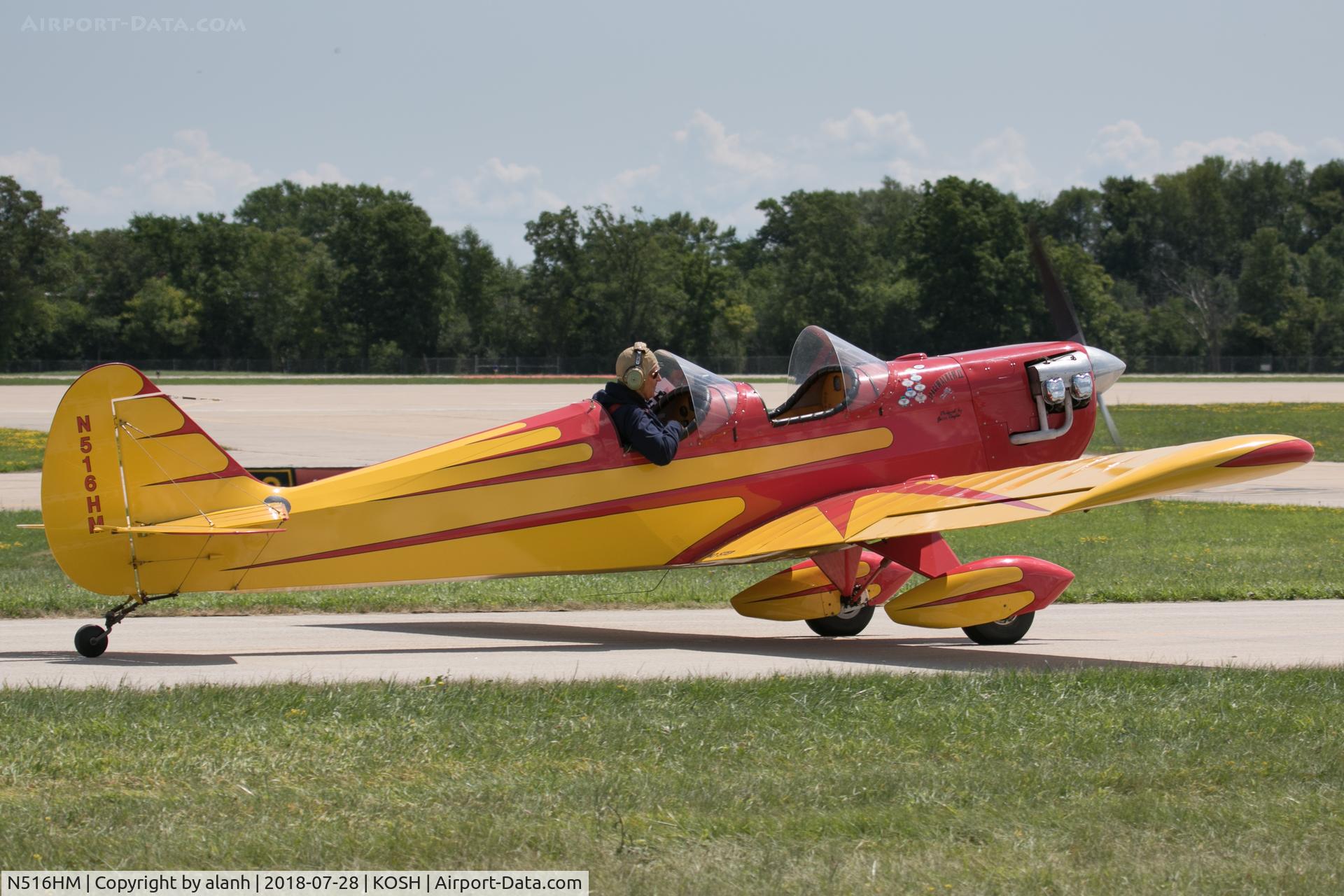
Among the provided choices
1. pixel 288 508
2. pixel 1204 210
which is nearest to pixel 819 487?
pixel 288 508

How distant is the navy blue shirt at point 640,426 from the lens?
10539mm

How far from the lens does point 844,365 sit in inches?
443

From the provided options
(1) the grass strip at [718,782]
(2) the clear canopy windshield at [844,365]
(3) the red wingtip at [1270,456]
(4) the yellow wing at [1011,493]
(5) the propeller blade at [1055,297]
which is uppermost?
(5) the propeller blade at [1055,297]

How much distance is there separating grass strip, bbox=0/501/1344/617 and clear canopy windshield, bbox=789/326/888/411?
250 cm

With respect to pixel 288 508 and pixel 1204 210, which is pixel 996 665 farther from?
pixel 1204 210

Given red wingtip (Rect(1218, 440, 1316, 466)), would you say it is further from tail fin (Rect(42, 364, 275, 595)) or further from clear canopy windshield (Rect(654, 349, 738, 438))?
tail fin (Rect(42, 364, 275, 595))

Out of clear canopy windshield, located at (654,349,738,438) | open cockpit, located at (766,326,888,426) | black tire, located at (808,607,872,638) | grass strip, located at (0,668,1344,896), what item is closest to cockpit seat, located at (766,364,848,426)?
open cockpit, located at (766,326,888,426)

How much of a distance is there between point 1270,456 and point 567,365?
329 ft

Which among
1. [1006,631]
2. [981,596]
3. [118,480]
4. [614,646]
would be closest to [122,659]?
[118,480]

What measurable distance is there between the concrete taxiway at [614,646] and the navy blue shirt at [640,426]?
1613mm

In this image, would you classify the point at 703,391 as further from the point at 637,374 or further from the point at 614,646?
the point at 614,646

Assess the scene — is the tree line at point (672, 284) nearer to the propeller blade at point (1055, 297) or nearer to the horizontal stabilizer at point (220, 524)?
the propeller blade at point (1055, 297)

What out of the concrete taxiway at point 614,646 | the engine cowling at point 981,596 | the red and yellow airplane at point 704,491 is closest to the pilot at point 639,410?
the red and yellow airplane at point 704,491

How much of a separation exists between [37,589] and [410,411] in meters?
41.2
